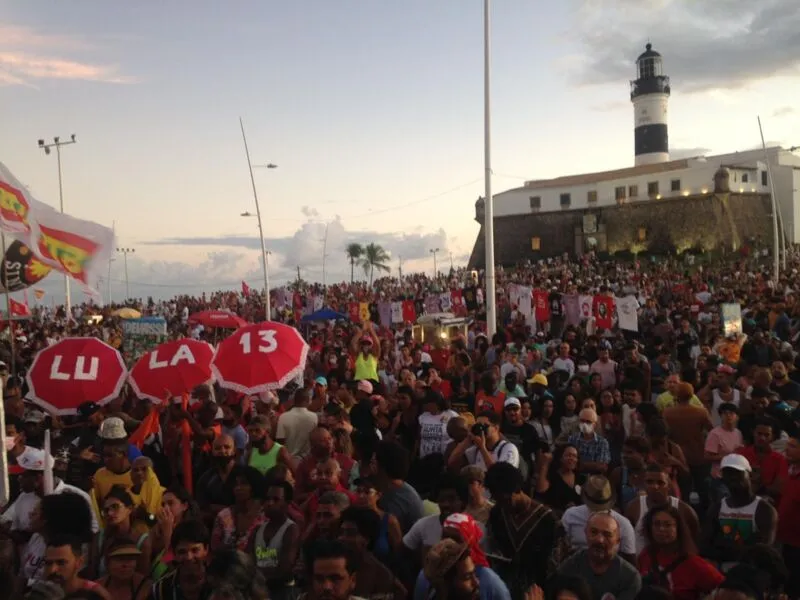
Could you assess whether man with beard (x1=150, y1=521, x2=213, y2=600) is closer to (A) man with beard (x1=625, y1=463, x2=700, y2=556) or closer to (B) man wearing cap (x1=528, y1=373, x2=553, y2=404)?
(A) man with beard (x1=625, y1=463, x2=700, y2=556)

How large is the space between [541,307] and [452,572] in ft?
46.6

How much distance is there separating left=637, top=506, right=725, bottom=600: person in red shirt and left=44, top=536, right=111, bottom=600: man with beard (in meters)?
2.90

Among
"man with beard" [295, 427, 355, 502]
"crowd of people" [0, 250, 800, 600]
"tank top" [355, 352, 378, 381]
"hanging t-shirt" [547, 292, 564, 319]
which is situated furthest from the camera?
"hanging t-shirt" [547, 292, 564, 319]

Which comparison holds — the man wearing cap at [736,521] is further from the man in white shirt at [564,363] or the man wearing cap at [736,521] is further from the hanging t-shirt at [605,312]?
the hanging t-shirt at [605,312]

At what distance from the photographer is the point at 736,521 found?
507cm

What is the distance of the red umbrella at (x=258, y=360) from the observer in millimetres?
7883

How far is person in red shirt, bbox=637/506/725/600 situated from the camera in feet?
13.5

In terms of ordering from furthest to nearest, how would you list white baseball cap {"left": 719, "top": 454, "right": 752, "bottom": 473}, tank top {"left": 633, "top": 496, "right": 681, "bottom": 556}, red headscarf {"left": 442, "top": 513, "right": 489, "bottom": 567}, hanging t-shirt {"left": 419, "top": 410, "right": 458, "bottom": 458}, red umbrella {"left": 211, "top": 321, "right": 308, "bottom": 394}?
red umbrella {"left": 211, "top": 321, "right": 308, "bottom": 394}, hanging t-shirt {"left": 419, "top": 410, "right": 458, "bottom": 458}, white baseball cap {"left": 719, "top": 454, "right": 752, "bottom": 473}, tank top {"left": 633, "top": 496, "right": 681, "bottom": 556}, red headscarf {"left": 442, "top": 513, "right": 489, "bottom": 567}

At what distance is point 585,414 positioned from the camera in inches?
278

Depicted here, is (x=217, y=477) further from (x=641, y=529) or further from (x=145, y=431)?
(x=641, y=529)

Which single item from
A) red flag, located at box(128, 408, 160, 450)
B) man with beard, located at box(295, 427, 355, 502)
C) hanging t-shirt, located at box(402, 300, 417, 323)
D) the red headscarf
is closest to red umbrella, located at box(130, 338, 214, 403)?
red flag, located at box(128, 408, 160, 450)

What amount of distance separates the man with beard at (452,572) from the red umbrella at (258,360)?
4.41 metres

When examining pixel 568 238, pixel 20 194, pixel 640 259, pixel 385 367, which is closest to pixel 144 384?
pixel 20 194

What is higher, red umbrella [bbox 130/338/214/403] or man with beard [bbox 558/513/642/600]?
red umbrella [bbox 130/338/214/403]
